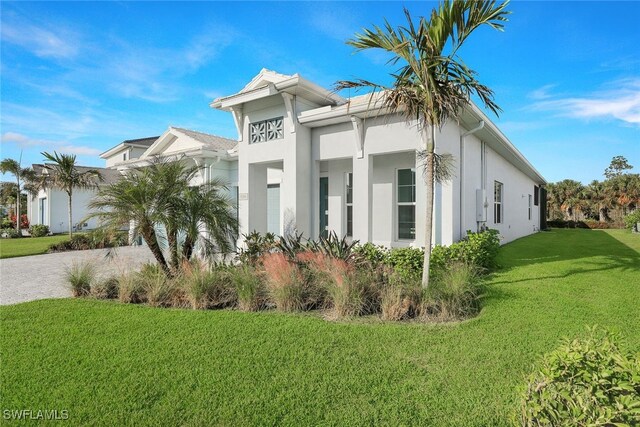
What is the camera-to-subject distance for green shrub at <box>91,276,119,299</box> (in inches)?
283

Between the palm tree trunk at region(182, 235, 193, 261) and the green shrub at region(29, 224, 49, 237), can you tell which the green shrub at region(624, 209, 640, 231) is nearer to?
the palm tree trunk at region(182, 235, 193, 261)

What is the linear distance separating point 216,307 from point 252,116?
6.95 m

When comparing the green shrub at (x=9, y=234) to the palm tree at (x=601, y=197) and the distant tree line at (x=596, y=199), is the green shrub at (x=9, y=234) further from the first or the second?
the palm tree at (x=601, y=197)

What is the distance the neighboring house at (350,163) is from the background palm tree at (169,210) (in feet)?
6.96

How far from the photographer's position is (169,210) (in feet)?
25.2

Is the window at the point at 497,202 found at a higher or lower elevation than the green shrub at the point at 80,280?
higher

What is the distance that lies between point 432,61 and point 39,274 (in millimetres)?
12312

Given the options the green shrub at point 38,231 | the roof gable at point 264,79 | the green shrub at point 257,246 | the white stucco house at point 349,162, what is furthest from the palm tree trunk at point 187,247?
the green shrub at point 38,231

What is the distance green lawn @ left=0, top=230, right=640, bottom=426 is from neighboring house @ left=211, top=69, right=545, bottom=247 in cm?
400

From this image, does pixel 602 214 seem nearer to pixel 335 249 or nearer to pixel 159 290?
pixel 335 249

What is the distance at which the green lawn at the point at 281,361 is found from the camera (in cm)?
290

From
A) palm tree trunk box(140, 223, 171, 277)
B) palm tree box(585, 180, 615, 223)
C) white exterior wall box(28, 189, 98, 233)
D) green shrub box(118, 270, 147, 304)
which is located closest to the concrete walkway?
palm tree trunk box(140, 223, 171, 277)

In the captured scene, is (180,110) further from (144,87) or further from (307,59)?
(307,59)

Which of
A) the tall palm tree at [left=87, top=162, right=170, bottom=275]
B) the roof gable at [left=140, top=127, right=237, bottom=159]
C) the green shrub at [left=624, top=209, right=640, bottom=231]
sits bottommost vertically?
the green shrub at [left=624, top=209, right=640, bottom=231]
